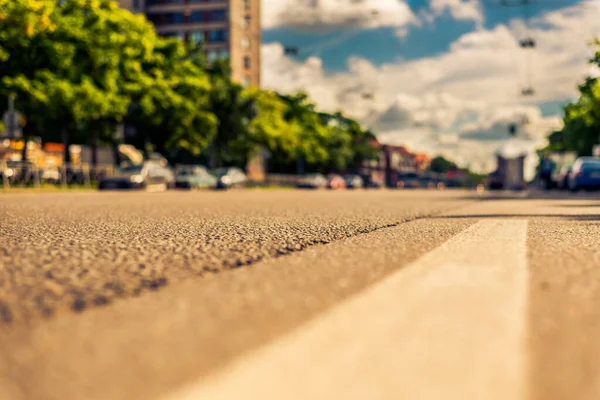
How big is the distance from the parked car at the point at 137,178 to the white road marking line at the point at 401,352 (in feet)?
92.9

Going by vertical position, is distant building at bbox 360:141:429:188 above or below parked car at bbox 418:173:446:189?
above

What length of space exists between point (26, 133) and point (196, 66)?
17.6m

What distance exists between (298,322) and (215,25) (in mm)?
84173

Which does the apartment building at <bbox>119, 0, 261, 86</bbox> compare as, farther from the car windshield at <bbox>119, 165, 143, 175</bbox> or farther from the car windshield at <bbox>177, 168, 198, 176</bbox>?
the car windshield at <bbox>119, 165, 143, 175</bbox>

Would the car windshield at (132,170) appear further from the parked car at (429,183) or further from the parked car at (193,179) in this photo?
the parked car at (429,183)

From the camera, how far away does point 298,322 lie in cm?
286

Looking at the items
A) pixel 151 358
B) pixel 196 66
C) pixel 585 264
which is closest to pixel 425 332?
pixel 151 358

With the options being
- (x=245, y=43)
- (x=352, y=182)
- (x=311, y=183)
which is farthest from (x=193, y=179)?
(x=245, y=43)

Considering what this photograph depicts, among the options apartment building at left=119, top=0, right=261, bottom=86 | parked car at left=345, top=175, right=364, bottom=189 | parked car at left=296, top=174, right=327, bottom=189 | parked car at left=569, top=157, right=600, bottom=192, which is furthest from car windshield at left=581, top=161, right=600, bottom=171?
apartment building at left=119, top=0, right=261, bottom=86

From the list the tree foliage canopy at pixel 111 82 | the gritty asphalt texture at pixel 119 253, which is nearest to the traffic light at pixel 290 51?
the tree foliage canopy at pixel 111 82

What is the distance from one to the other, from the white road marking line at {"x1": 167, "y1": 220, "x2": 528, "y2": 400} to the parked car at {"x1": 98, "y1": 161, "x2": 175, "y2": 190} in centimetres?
2833

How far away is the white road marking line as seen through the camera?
1969 mm

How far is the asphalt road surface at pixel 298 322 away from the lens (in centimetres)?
204

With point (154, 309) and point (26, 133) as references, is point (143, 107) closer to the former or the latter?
point (26, 133)
